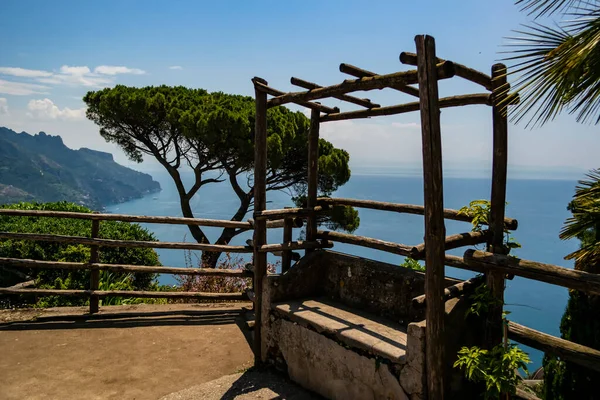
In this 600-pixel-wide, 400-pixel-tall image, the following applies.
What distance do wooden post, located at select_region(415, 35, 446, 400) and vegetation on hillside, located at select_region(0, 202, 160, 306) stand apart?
5689 millimetres

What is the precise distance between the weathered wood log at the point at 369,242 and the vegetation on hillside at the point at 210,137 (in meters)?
7.44

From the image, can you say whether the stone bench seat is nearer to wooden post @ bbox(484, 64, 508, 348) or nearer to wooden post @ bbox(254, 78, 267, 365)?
wooden post @ bbox(254, 78, 267, 365)

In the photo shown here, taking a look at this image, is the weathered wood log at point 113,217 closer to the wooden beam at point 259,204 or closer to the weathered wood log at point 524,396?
the wooden beam at point 259,204

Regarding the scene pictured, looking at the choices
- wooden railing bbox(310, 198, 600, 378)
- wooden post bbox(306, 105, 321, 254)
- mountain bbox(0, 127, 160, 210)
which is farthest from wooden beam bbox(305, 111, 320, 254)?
mountain bbox(0, 127, 160, 210)

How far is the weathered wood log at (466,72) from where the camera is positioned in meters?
2.91

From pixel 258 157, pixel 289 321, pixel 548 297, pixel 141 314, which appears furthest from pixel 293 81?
pixel 548 297

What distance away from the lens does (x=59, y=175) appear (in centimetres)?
12144

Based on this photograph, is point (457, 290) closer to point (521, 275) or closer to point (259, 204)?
point (521, 275)

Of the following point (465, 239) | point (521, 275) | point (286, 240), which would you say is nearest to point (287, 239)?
point (286, 240)

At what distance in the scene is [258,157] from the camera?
4.71 m

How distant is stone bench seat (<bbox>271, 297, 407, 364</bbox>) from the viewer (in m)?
3.38

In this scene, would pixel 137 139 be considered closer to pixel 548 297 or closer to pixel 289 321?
pixel 289 321

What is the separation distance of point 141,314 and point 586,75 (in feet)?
19.3

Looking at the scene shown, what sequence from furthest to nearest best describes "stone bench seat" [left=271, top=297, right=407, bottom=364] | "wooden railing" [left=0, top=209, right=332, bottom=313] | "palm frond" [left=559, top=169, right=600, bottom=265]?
"wooden railing" [left=0, top=209, right=332, bottom=313] → "palm frond" [left=559, top=169, right=600, bottom=265] → "stone bench seat" [left=271, top=297, right=407, bottom=364]
